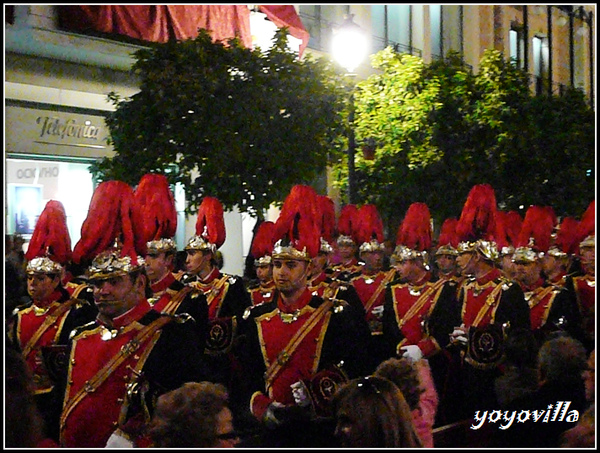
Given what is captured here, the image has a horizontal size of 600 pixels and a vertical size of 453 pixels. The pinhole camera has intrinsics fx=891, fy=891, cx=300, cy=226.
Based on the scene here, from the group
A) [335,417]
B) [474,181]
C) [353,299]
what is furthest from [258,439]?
[474,181]

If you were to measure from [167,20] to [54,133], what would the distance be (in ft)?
9.97

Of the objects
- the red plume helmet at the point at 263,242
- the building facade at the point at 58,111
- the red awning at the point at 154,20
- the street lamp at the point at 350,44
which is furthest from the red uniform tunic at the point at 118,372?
the red awning at the point at 154,20

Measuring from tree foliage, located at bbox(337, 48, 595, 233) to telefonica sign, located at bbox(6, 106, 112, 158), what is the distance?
5239 millimetres

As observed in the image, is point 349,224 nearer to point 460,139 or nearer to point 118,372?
point 460,139

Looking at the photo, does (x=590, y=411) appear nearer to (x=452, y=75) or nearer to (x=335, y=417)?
(x=335, y=417)

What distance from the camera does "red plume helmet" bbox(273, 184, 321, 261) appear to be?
6605mm

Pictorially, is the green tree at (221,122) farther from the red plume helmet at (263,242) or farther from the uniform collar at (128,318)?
the uniform collar at (128,318)

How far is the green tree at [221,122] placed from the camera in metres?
12.7

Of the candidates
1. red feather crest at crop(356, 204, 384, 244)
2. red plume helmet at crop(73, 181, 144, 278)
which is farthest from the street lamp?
red plume helmet at crop(73, 181, 144, 278)

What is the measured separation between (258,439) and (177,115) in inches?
351

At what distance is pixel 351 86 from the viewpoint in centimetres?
1484

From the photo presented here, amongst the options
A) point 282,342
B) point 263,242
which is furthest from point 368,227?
point 282,342

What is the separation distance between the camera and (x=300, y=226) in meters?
6.86

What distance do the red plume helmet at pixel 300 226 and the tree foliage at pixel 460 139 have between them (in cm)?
1134
